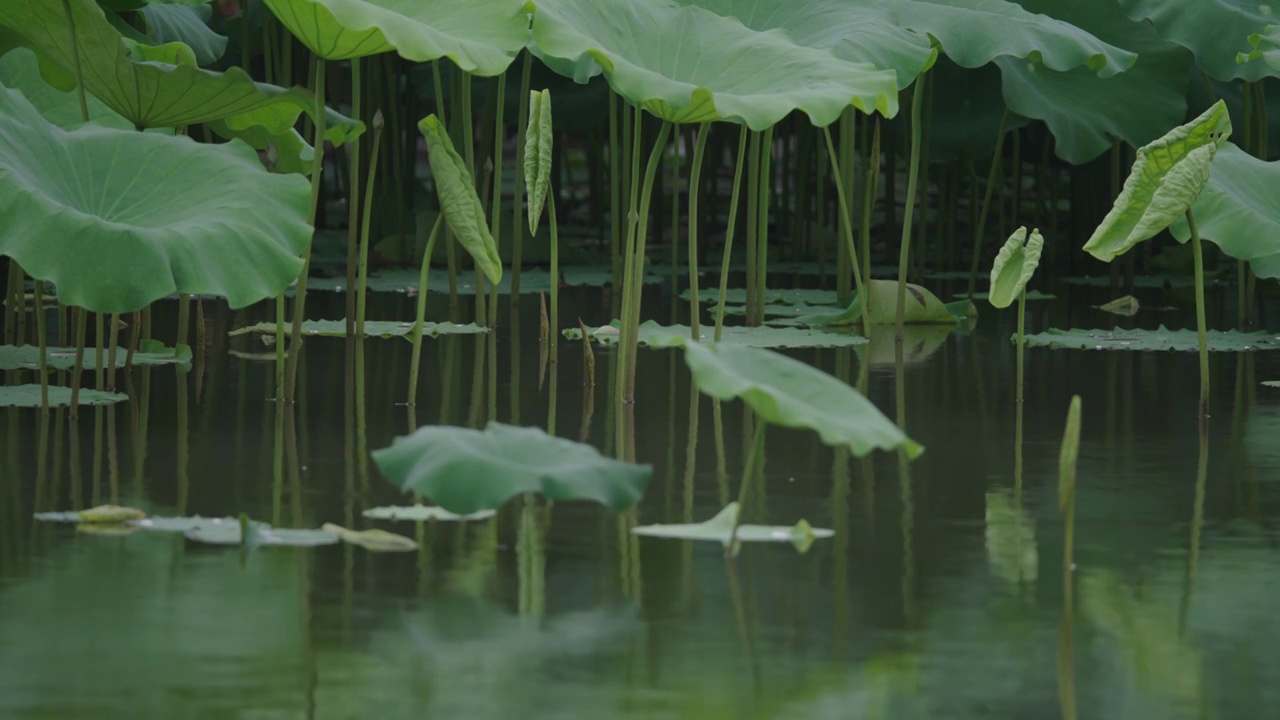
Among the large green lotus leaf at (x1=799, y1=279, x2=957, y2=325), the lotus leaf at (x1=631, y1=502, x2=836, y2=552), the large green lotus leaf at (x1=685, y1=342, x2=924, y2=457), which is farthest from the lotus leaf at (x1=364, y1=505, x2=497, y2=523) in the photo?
the large green lotus leaf at (x1=799, y1=279, x2=957, y2=325)

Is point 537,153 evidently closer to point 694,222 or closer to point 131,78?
point 694,222

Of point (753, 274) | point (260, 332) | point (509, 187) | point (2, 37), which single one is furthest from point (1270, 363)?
point (509, 187)

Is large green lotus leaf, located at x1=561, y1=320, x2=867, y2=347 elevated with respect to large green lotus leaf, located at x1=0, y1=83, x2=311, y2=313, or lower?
lower

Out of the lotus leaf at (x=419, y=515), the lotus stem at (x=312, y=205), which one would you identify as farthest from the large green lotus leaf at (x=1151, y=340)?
the lotus leaf at (x=419, y=515)

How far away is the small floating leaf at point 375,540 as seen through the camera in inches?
78.2

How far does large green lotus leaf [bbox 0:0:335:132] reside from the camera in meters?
2.93

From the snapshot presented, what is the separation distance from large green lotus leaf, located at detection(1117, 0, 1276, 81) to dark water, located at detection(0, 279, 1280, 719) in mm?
2173

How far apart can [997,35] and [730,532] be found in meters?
2.41

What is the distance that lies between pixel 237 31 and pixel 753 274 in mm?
3139

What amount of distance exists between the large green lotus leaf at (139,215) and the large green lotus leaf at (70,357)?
666 mm

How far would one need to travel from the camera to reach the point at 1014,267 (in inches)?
123

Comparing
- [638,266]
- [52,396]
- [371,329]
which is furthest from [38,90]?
[638,266]

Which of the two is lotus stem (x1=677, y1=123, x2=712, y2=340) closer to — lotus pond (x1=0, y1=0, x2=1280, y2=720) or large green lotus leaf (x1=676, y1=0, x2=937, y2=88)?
lotus pond (x1=0, y1=0, x2=1280, y2=720)

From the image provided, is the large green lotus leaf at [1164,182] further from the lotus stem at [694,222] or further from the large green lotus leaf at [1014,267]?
the lotus stem at [694,222]
